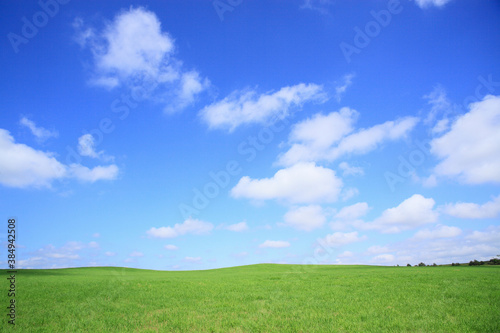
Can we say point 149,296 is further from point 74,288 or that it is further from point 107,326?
point 74,288

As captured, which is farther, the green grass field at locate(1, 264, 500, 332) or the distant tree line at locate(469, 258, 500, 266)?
the distant tree line at locate(469, 258, 500, 266)

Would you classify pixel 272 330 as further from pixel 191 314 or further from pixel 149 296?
pixel 149 296

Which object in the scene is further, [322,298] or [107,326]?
[322,298]

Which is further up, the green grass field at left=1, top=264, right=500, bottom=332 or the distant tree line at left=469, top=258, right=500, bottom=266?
the green grass field at left=1, top=264, right=500, bottom=332

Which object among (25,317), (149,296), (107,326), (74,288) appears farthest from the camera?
(74,288)

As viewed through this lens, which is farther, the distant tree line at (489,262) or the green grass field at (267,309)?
the distant tree line at (489,262)

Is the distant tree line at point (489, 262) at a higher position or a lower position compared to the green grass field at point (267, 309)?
lower

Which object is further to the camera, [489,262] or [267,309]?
[489,262]

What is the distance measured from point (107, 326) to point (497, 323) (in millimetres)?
17556

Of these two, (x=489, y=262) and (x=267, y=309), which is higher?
(x=267, y=309)

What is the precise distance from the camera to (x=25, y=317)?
47.9 feet

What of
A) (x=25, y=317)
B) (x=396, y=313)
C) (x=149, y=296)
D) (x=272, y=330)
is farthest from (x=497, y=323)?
(x=25, y=317)

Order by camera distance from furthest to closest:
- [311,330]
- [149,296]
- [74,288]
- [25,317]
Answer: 1. [74,288]
2. [149,296]
3. [25,317]
4. [311,330]

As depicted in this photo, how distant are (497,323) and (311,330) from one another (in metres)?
8.26
